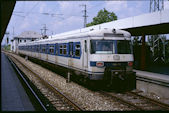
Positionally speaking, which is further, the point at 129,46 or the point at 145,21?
the point at 145,21

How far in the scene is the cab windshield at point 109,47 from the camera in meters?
9.82

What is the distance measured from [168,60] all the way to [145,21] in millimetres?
14865

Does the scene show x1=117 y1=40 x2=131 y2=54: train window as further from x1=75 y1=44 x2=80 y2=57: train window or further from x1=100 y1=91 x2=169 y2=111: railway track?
x1=75 y1=44 x2=80 y2=57: train window

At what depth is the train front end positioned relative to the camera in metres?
9.68

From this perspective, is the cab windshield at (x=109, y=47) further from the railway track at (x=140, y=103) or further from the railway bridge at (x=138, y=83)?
the railway track at (x=140, y=103)

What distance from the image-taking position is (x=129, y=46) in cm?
1053

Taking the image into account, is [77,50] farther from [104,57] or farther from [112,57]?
[112,57]

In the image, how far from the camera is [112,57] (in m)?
9.83

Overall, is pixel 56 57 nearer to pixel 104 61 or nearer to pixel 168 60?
pixel 104 61

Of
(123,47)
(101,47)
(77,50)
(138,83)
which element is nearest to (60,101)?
Result: (101,47)

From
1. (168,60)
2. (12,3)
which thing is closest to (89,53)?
(12,3)

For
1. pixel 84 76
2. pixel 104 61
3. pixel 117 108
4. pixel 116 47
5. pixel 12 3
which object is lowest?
pixel 117 108

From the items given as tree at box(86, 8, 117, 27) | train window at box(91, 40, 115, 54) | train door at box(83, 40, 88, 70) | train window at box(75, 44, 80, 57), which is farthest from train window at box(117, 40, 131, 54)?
tree at box(86, 8, 117, 27)

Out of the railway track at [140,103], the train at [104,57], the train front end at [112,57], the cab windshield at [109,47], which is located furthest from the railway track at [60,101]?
the cab windshield at [109,47]
